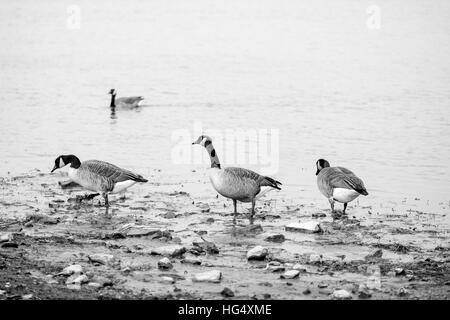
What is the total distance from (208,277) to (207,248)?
1.53m

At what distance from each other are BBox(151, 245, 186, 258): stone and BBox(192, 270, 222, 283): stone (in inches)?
41.8

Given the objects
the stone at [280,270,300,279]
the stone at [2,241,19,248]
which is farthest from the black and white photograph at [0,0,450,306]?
the stone at [2,241,19,248]

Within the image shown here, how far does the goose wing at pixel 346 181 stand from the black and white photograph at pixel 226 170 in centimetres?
4

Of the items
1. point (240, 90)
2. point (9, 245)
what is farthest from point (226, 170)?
point (240, 90)

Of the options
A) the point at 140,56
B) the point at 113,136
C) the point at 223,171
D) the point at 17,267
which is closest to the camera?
the point at 17,267

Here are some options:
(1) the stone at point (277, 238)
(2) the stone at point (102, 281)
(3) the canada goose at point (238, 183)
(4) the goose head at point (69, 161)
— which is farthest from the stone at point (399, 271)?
(4) the goose head at point (69, 161)

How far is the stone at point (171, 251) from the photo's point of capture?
10266 millimetres

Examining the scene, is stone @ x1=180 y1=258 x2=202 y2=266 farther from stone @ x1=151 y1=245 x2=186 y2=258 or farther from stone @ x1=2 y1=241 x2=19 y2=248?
stone @ x1=2 y1=241 x2=19 y2=248

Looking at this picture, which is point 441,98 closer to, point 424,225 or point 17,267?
point 424,225

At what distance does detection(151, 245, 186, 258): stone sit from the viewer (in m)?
10.3

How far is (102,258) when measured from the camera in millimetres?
9961

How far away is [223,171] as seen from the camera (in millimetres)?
13430

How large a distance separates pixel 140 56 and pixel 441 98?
20153mm

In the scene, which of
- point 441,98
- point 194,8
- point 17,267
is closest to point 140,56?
point 441,98
